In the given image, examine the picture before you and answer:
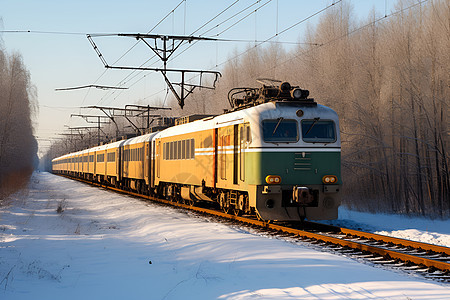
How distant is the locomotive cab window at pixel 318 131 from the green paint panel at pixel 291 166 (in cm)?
39

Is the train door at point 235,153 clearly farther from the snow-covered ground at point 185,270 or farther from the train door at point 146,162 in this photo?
the train door at point 146,162

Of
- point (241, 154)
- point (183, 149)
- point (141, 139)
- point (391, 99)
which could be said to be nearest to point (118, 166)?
point (141, 139)

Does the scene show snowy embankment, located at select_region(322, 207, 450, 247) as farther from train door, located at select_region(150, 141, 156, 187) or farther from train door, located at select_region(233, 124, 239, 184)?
train door, located at select_region(150, 141, 156, 187)

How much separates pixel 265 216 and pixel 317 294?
6338mm

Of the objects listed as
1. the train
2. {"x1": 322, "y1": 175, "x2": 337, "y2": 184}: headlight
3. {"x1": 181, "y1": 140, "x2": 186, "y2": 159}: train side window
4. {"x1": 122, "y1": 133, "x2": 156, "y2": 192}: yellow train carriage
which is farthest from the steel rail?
{"x1": 122, "y1": 133, "x2": 156, "y2": 192}: yellow train carriage

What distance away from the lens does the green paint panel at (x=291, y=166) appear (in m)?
13.0

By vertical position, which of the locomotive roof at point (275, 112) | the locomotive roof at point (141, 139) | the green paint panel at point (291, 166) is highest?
the locomotive roof at point (141, 139)

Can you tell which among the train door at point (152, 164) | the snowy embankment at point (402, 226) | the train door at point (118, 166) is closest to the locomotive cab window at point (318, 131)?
the snowy embankment at point (402, 226)

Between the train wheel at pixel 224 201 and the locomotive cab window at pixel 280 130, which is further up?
the locomotive cab window at pixel 280 130

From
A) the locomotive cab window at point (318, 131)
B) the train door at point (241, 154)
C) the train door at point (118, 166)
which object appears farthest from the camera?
the train door at point (118, 166)

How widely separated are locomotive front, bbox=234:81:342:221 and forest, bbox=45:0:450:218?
6.50m

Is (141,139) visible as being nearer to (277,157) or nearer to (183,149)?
(183,149)

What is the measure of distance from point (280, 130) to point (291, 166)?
1010 mm

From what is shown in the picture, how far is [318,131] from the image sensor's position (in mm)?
13570
